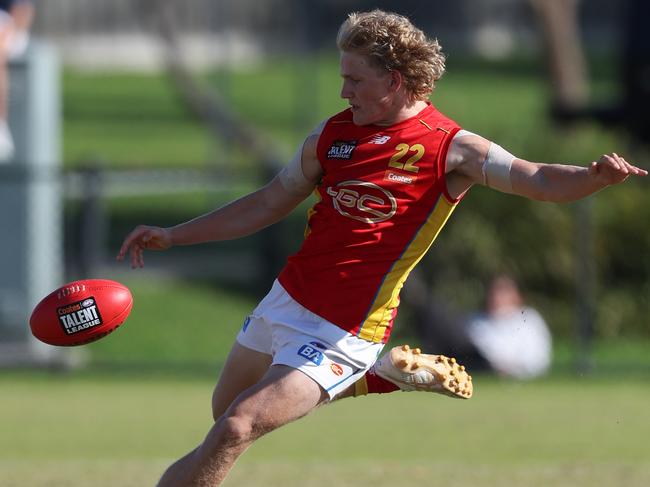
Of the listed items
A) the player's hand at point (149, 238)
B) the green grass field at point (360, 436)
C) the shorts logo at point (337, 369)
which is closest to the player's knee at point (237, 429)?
the shorts logo at point (337, 369)

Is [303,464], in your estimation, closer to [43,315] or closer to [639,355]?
[43,315]

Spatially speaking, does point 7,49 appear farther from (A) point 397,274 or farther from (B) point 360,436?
(A) point 397,274

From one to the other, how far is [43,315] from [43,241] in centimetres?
841

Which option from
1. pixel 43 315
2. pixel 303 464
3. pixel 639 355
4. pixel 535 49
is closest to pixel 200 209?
pixel 639 355

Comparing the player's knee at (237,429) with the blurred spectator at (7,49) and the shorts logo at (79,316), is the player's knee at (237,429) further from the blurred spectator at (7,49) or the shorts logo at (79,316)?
the blurred spectator at (7,49)

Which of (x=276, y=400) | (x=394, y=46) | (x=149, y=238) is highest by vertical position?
(x=394, y=46)

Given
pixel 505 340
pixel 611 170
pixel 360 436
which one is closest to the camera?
pixel 611 170

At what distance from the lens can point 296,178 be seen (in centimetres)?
609

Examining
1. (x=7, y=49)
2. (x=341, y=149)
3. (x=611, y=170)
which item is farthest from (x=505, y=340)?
(x=611, y=170)

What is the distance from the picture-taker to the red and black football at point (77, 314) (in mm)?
5977

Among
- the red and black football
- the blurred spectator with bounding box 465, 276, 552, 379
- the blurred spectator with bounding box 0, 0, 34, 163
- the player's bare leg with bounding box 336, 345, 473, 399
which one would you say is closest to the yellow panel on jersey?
the player's bare leg with bounding box 336, 345, 473, 399

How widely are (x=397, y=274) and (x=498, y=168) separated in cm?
60

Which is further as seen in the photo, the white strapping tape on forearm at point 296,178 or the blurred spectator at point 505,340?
the blurred spectator at point 505,340

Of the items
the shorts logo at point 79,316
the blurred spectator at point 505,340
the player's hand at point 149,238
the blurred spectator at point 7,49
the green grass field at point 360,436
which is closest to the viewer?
the shorts logo at point 79,316
